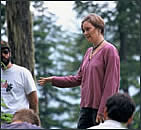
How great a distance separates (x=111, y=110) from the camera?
3.20 meters

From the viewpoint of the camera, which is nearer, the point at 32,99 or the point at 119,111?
the point at 119,111

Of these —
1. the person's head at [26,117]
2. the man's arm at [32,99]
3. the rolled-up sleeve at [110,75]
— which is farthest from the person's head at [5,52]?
the person's head at [26,117]

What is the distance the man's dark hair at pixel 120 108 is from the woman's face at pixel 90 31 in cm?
128

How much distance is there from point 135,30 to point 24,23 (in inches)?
665

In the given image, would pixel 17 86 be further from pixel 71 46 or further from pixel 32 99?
pixel 71 46

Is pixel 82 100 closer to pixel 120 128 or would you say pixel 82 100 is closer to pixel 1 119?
pixel 1 119

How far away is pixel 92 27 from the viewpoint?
4.40 metres

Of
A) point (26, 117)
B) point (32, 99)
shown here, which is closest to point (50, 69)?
point (32, 99)

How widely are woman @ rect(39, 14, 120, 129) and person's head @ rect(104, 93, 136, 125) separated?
0.95 meters

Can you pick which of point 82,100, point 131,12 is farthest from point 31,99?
point 131,12

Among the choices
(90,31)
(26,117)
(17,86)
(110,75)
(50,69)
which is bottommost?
(50,69)

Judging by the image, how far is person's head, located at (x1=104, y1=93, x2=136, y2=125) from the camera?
10.4 feet

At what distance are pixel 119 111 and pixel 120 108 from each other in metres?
0.02

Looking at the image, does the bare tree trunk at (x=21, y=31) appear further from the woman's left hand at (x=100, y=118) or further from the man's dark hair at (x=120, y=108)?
the man's dark hair at (x=120, y=108)
